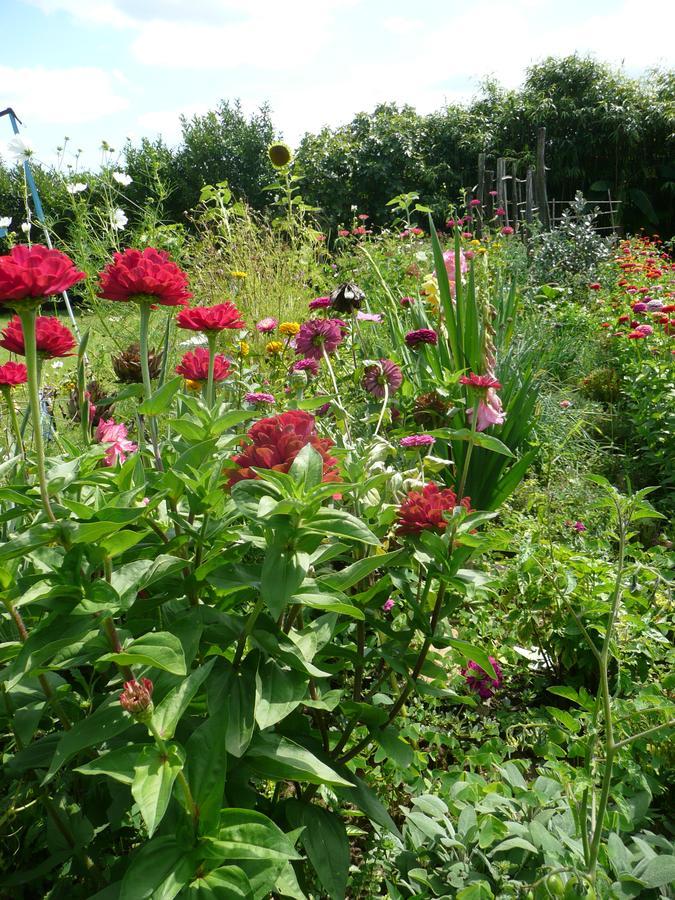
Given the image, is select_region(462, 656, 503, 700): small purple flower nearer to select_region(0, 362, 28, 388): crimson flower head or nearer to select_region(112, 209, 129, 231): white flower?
select_region(0, 362, 28, 388): crimson flower head

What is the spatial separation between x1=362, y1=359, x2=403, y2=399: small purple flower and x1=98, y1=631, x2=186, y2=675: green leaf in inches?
43.1

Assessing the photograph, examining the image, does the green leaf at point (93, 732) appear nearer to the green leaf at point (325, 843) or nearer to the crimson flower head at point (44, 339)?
the green leaf at point (325, 843)

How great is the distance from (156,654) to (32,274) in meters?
0.46

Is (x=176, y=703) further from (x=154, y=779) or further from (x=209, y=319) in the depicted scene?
(x=209, y=319)

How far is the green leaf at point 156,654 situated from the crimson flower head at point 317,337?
127cm

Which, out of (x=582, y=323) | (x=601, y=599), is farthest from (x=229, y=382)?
(x=582, y=323)

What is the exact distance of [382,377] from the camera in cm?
174

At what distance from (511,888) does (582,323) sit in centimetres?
472

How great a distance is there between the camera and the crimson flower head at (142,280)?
102cm

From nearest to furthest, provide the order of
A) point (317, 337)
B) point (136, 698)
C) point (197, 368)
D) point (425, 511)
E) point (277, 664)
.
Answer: point (136, 698) → point (277, 664) → point (425, 511) → point (197, 368) → point (317, 337)

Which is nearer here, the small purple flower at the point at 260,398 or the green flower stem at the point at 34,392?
the green flower stem at the point at 34,392

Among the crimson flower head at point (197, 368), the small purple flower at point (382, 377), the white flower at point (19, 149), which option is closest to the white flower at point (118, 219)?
the white flower at point (19, 149)

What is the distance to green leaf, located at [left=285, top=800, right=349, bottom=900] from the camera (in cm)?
86

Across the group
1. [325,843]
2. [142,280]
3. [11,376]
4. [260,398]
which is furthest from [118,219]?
[325,843]
